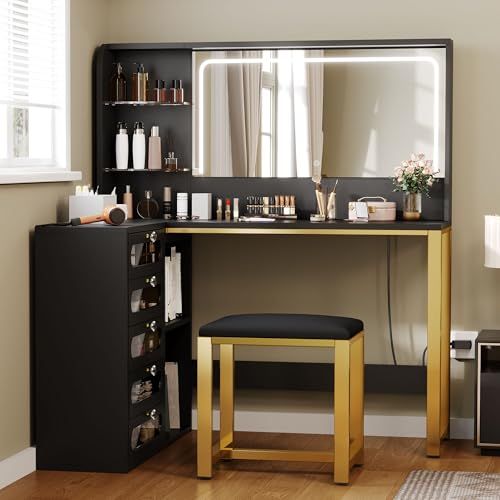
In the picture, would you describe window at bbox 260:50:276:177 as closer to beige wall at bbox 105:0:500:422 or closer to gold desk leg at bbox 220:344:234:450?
beige wall at bbox 105:0:500:422

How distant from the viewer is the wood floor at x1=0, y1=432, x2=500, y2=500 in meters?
3.90

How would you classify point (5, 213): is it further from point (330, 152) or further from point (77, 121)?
point (330, 152)

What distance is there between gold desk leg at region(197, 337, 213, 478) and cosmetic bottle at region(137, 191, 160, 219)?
0.99 metres

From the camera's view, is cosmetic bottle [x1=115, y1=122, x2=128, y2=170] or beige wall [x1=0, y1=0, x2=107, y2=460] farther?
cosmetic bottle [x1=115, y1=122, x2=128, y2=170]

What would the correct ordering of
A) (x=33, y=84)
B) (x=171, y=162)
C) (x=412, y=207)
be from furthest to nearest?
(x=171, y=162)
(x=412, y=207)
(x=33, y=84)

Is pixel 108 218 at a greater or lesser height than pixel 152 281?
greater

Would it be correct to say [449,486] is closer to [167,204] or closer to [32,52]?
[167,204]

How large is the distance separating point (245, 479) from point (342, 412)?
463 mm

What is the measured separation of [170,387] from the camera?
483 cm

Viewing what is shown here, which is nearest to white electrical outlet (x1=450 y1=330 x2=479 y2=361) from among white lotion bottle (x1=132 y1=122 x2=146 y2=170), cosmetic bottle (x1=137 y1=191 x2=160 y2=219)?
cosmetic bottle (x1=137 y1=191 x2=160 y2=219)

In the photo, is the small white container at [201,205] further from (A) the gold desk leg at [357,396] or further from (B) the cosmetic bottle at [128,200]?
(A) the gold desk leg at [357,396]

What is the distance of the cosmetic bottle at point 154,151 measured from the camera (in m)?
4.85

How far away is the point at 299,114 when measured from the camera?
15.8 ft

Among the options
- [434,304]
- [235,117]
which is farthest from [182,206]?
[434,304]
